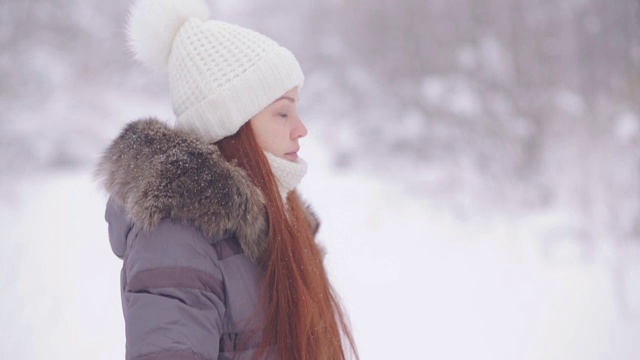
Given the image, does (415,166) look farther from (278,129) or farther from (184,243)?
(184,243)

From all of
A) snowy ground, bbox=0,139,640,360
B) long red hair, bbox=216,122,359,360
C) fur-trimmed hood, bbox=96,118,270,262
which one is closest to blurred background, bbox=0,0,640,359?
snowy ground, bbox=0,139,640,360

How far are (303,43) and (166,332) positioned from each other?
8.92 feet

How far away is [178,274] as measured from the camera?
728mm

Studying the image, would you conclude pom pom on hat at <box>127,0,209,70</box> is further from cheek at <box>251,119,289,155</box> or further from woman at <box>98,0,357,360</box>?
cheek at <box>251,119,289,155</box>

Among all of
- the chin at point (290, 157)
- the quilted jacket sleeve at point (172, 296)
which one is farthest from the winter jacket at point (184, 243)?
the chin at point (290, 157)

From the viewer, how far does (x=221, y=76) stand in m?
0.93

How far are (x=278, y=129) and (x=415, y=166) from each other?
7.62 ft

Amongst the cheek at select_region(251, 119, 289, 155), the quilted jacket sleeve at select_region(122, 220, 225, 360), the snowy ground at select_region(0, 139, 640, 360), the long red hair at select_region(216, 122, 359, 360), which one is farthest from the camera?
the snowy ground at select_region(0, 139, 640, 360)

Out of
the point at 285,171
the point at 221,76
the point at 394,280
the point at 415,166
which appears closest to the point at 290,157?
the point at 285,171

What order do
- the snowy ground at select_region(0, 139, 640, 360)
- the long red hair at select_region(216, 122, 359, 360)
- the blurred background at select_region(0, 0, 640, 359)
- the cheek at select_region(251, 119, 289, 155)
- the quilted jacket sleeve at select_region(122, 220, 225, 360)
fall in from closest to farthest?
the quilted jacket sleeve at select_region(122, 220, 225, 360)
the long red hair at select_region(216, 122, 359, 360)
the cheek at select_region(251, 119, 289, 155)
the snowy ground at select_region(0, 139, 640, 360)
the blurred background at select_region(0, 0, 640, 359)

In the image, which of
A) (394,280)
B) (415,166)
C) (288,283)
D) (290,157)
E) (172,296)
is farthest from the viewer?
(415,166)

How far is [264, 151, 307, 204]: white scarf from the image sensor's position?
0.92m

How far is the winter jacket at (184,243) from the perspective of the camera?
0.70 metres

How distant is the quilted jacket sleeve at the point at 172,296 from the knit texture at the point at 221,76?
21 centimetres
